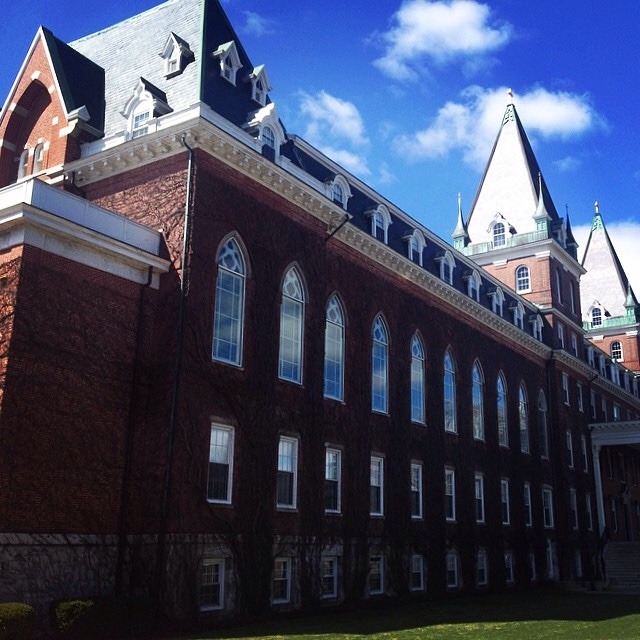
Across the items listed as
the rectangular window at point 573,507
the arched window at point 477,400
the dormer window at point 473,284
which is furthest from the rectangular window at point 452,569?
the rectangular window at point 573,507

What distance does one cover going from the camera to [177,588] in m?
Answer: 19.0

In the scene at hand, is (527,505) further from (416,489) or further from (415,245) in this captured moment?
(415,245)

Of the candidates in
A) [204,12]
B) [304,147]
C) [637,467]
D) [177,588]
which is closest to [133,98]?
[204,12]

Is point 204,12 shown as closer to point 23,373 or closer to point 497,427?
point 23,373

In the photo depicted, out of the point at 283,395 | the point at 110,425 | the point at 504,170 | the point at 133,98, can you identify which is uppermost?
the point at 504,170

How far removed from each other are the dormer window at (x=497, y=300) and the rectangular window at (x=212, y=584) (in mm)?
24381

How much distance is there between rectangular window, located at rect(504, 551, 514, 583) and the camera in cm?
3672

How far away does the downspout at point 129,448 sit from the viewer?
19047 millimetres

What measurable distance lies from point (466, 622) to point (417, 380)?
41.7 ft

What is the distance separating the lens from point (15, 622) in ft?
47.2

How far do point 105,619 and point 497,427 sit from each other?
25.8 meters

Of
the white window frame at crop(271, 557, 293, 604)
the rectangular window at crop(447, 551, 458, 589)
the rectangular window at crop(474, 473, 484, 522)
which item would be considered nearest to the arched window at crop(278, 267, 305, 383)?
the white window frame at crop(271, 557, 293, 604)

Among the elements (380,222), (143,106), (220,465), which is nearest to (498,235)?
(380,222)

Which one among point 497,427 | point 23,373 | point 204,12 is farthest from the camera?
point 497,427
